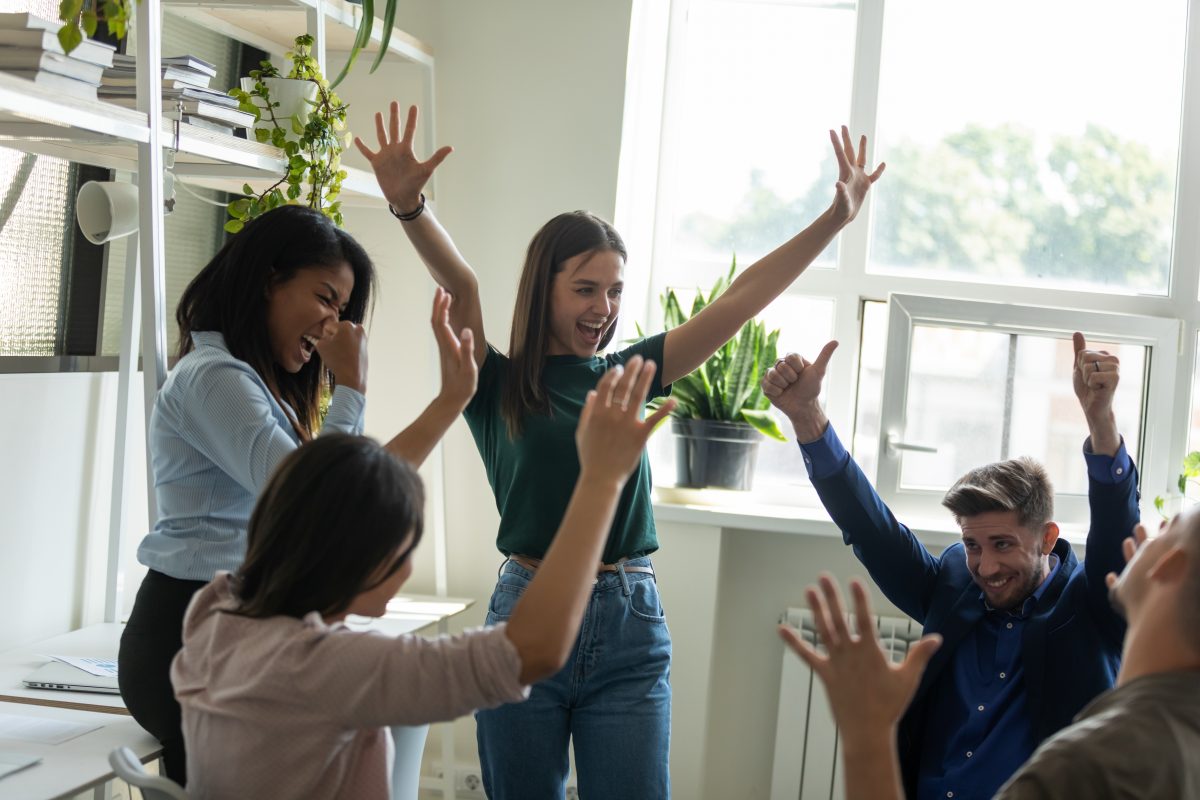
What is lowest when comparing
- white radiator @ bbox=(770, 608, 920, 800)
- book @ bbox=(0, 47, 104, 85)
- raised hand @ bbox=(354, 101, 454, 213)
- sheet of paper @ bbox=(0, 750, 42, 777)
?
white radiator @ bbox=(770, 608, 920, 800)

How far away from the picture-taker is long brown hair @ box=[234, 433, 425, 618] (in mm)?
1160

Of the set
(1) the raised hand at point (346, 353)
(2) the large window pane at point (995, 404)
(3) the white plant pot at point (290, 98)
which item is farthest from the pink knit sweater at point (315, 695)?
(2) the large window pane at point (995, 404)

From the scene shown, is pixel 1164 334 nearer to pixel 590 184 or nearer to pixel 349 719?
pixel 590 184

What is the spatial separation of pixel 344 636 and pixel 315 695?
59 mm

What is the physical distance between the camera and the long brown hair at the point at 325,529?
3.81 ft

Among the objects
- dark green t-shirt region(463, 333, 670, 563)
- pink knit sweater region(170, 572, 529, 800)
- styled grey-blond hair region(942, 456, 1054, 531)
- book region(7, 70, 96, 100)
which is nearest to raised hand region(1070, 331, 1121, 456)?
styled grey-blond hair region(942, 456, 1054, 531)

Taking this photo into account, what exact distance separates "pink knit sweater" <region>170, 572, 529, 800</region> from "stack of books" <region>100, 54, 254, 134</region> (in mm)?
1221

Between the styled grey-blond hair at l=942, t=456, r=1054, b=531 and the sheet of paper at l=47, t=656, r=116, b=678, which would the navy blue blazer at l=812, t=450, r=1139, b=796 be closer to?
the styled grey-blond hair at l=942, t=456, r=1054, b=531

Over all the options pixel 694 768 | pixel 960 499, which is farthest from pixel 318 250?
pixel 694 768

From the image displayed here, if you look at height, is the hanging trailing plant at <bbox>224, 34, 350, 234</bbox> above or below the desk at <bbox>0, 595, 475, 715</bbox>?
above

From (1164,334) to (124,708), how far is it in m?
2.77

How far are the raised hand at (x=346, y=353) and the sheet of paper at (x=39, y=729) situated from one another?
67 centimetres

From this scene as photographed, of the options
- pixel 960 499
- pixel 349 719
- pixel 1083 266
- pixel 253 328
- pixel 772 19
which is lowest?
pixel 349 719

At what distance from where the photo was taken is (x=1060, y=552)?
7.26 feet
